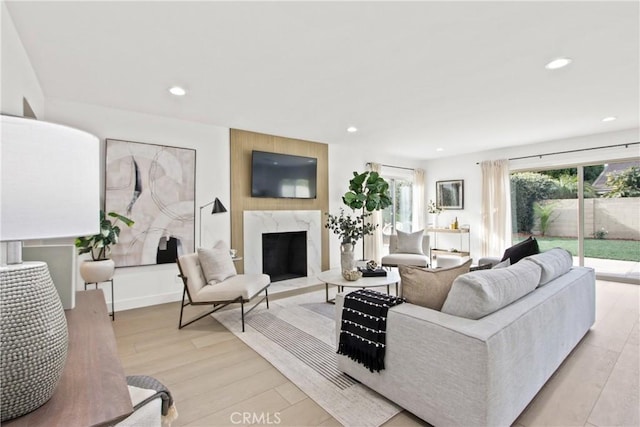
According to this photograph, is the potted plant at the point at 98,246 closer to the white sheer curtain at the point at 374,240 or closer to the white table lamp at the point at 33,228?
the white table lamp at the point at 33,228

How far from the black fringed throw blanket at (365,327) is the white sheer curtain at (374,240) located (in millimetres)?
4117

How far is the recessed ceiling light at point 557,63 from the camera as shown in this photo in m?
2.58

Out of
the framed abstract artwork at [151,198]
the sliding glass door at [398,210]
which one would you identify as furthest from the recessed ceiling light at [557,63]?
the sliding glass door at [398,210]

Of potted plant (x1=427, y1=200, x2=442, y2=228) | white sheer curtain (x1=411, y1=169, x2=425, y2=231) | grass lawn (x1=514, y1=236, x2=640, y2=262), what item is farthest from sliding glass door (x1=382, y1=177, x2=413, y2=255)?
grass lawn (x1=514, y1=236, x2=640, y2=262)

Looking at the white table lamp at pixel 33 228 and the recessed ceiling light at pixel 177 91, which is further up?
the recessed ceiling light at pixel 177 91

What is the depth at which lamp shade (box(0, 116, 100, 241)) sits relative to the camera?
2.23ft

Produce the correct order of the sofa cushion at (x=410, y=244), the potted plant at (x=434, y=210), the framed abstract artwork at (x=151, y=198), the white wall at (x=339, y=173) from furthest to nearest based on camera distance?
the potted plant at (x=434, y=210) < the white wall at (x=339, y=173) < the sofa cushion at (x=410, y=244) < the framed abstract artwork at (x=151, y=198)

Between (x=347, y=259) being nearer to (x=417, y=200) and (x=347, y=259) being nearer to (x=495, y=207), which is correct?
(x=495, y=207)

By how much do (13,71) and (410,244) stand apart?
5.11 m

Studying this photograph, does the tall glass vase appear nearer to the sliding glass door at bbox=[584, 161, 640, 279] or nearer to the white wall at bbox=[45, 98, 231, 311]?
the white wall at bbox=[45, 98, 231, 311]

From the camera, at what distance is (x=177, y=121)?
13.4 feet

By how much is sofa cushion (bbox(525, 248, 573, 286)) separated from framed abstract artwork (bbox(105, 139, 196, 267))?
12.6 feet

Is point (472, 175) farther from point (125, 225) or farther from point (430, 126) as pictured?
point (125, 225)

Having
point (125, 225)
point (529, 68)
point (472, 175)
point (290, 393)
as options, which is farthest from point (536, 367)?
point (472, 175)
